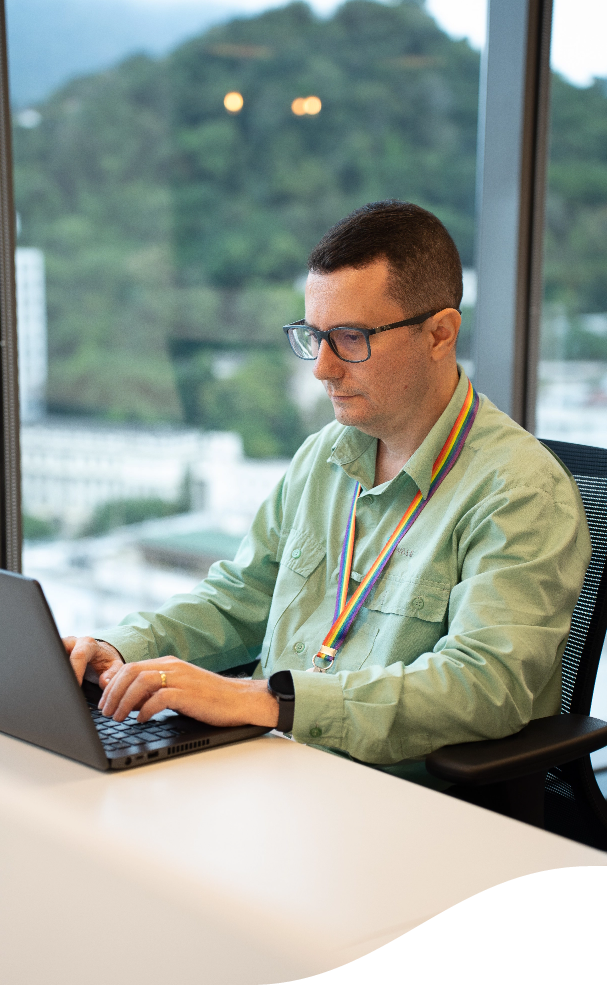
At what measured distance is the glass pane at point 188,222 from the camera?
9.43 feet

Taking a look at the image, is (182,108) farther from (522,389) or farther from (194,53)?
(522,389)

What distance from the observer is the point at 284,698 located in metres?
1.21

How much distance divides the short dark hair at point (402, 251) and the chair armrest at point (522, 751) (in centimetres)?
66

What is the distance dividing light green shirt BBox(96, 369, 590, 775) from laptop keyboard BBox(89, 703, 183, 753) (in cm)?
17

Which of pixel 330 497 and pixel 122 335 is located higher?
pixel 122 335

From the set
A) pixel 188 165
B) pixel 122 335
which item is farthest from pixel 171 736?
pixel 188 165

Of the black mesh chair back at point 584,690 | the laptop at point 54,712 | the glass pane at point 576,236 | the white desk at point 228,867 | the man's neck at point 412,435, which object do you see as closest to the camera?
the white desk at point 228,867

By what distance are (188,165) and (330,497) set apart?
6.69ft

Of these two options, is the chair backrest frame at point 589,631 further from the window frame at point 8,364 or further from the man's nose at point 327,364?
the window frame at point 8,364

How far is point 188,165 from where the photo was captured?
10.8 feet

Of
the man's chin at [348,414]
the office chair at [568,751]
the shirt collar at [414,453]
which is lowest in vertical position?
the office chair at [568,751]

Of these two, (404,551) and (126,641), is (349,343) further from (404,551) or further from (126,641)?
(126,641)

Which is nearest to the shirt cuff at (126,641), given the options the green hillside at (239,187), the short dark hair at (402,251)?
the short dark hair at (402,251)

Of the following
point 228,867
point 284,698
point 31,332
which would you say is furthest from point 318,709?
point 31,332
